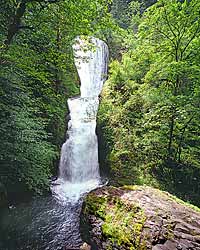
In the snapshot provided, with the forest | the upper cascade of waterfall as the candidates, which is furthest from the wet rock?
the upper cascade of waterfall

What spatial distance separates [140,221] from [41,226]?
3.34 metres

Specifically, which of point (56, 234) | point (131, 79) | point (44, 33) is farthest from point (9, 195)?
point (131, 79)

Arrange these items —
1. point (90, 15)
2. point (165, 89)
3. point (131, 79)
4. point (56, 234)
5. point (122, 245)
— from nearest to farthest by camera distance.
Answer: point (122, 245) < point (90, 15) < point (56, 234) < point (165, 89) < point (131, 79)

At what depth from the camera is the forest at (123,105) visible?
6.19 m

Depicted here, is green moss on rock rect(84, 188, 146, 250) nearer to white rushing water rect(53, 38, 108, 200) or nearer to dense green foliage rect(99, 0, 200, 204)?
dense green foliage rect(99, 0, 200, 204)

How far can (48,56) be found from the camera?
20.9ft

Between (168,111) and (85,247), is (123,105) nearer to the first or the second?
(168,111)

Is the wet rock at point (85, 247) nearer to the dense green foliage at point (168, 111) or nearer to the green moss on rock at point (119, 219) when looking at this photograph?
the green moss on rock at point (119, 219)

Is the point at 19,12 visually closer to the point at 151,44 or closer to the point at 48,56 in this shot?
the point at 48,56

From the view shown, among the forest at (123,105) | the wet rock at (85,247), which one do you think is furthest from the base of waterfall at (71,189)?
the wet rock at (85,247)

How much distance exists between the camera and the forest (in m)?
6.19

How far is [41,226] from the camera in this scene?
6914 millimetres

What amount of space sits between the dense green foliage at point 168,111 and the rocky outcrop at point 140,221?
258cm

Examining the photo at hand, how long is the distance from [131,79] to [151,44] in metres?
4.07
